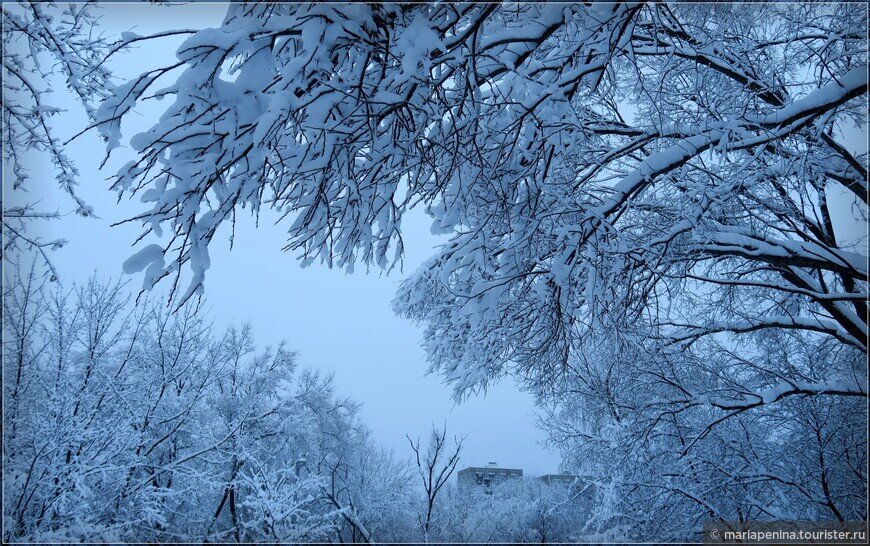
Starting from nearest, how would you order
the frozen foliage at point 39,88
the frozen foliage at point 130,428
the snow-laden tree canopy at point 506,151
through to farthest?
the snow-laden tree canopy at point 506,151 < the frozen foliage at point 39,88 < the frozen foliage at point 130,428

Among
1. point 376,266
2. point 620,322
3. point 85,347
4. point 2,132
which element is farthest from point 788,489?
point 85,347

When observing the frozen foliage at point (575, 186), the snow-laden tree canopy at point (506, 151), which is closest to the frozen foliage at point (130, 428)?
the frozen foliage at point (575, 186)

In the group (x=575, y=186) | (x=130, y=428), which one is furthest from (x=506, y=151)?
(x=130, y=428)

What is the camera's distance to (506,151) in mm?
3496

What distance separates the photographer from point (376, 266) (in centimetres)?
376

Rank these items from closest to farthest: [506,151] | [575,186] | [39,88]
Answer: [506,151], [575,186], [39,88]

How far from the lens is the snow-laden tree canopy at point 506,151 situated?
2.17 metres

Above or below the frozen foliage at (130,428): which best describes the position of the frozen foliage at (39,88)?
above

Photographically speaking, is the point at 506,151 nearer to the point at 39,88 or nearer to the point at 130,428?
the point at 39,88

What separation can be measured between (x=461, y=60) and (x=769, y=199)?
15.7 feet

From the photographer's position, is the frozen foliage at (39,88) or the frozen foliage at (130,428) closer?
the frozen foliage at (39,88)

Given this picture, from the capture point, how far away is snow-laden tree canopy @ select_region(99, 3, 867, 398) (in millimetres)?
2168

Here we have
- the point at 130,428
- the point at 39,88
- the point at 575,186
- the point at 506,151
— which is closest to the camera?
the point at 506,151

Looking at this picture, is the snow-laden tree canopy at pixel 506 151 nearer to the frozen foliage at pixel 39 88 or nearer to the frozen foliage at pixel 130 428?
the frozen foliage at pixel 130 428
